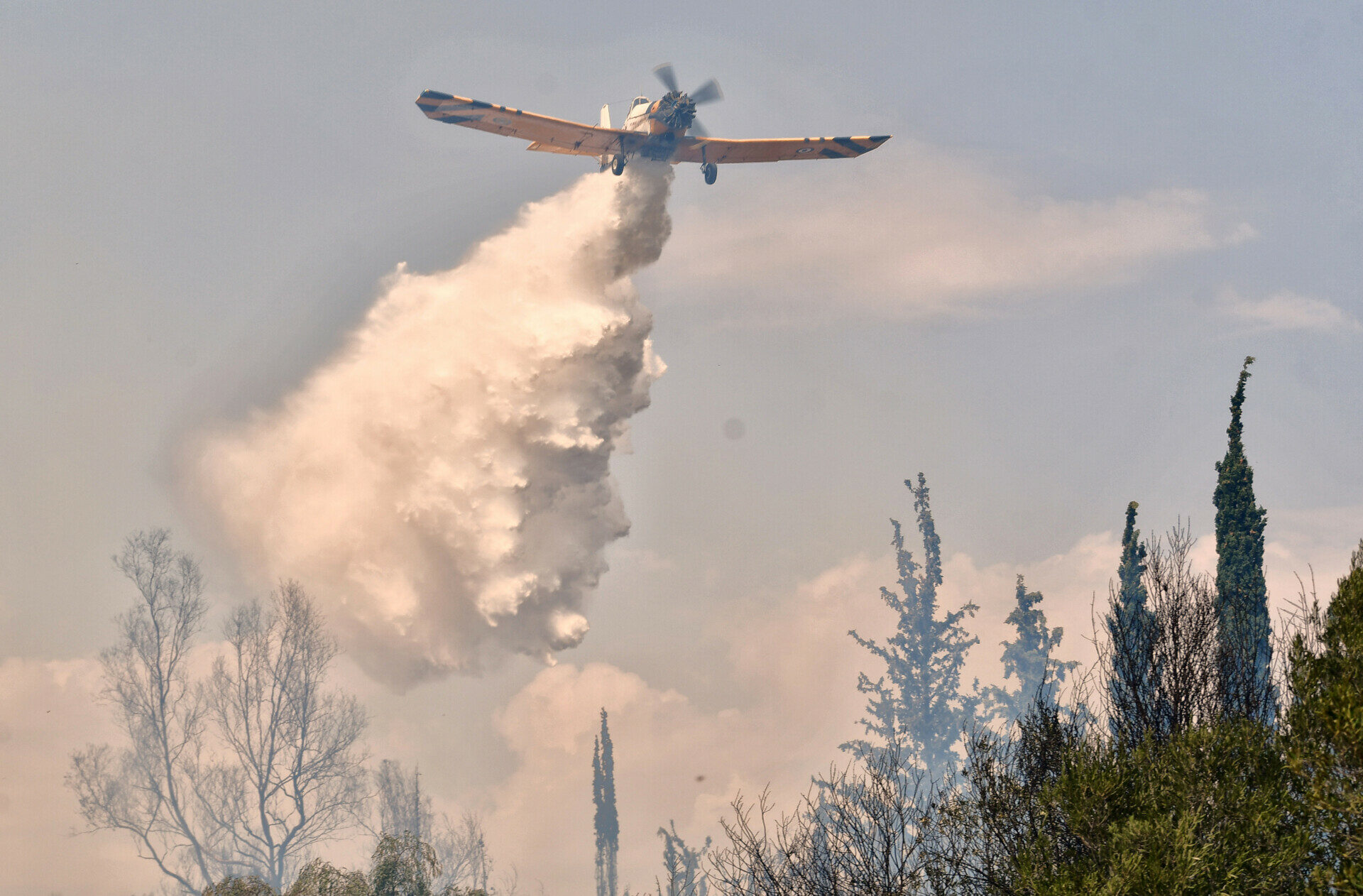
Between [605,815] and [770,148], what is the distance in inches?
2335

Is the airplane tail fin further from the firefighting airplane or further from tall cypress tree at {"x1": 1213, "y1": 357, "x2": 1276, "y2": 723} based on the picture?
tall cypress tree at {"x1": 1213, "y1": 357, "x2": 1276, "y2": 723}

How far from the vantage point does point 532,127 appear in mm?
45750

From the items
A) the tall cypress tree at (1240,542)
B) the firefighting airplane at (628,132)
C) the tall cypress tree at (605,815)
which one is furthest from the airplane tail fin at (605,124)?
the tall cypress tree at (605,815)

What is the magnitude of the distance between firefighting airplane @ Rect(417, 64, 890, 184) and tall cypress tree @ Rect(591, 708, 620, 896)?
56138 mm

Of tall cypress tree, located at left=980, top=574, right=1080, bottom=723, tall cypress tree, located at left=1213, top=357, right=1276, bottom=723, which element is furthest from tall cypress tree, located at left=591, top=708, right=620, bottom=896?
tall cypress tree, located at left=1213, top=357, right=1276, bottom=723

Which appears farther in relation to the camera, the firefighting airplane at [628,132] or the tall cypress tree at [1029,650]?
the tall cypress tree at [1029,650]

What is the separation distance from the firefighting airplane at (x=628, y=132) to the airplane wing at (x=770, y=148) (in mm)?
45

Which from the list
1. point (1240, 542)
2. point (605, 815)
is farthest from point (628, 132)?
point (605, 815)

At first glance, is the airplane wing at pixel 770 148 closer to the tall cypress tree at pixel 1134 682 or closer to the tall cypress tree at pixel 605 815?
the tall cypress tree at pixel 1134 682

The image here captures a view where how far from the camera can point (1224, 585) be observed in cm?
2994

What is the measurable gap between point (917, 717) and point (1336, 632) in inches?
3125

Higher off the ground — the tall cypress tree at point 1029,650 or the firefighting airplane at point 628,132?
the firefighting airplane at point 628,132

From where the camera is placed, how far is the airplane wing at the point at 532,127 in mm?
42906

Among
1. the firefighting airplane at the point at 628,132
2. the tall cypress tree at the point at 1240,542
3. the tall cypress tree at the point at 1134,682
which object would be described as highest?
the firefighting airplane at the point at 628,132
